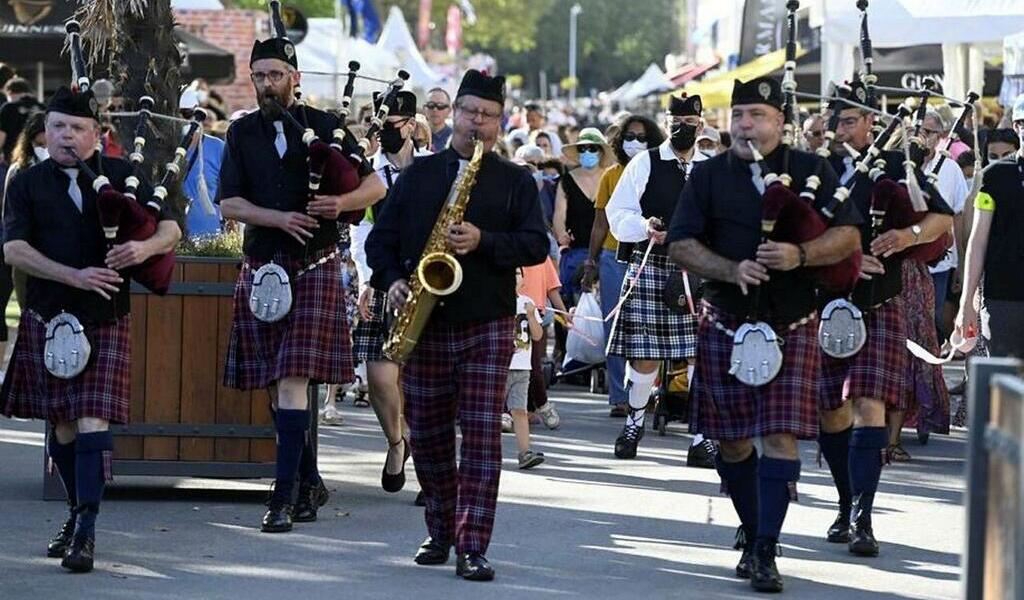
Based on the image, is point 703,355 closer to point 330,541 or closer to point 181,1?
point 330,541

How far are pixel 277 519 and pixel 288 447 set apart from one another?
324mm

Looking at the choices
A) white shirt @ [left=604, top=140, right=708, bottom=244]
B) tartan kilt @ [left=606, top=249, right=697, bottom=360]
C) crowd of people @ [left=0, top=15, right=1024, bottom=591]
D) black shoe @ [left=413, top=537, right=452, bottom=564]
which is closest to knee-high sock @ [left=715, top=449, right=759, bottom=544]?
crowd of people @ [left=0, top=15, right=1024, bottom=591]

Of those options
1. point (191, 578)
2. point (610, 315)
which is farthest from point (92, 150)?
point (610, 315)

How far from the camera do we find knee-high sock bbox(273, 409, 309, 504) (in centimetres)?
895

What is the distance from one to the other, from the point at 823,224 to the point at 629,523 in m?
2.30

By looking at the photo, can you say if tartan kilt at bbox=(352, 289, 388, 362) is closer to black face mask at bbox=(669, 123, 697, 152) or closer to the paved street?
the paved street

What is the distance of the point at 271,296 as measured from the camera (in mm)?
8906

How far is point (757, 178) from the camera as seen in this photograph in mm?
7848

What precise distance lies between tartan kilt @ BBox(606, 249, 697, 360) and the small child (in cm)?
52

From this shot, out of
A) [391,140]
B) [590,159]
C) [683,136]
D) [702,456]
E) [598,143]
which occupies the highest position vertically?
[598,143]

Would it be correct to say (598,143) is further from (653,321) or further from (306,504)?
(306,504)

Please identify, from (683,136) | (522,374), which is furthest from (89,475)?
(683,136)

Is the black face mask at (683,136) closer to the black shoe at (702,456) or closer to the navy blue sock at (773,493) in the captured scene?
the black shoe at (702,456)

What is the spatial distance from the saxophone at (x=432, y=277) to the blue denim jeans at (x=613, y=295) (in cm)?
557
